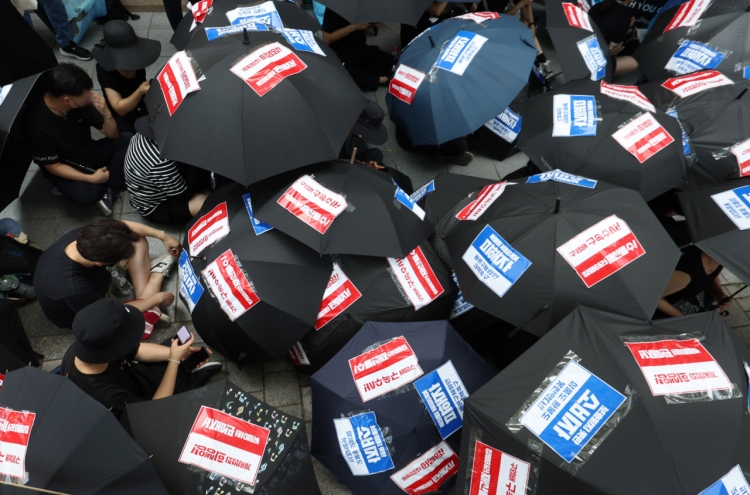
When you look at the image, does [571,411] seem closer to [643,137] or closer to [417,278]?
[417,278]

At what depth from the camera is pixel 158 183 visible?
3979 millimetres

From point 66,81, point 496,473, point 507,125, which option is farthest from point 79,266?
point 507,125

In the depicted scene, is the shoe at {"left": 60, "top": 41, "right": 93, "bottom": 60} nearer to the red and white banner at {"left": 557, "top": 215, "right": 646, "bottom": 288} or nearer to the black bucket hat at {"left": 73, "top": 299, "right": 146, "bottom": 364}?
the black bucket hat at {"left": 73, "top": 299, "right": 146, "bottom": 364}

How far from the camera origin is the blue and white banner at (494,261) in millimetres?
2939

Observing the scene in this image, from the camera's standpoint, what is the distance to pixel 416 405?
110 inches

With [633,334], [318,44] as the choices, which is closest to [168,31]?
[318,44]

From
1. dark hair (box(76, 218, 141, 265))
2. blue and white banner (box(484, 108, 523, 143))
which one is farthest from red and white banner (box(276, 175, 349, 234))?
blue and white banner (box(484, 108, 523, 143))

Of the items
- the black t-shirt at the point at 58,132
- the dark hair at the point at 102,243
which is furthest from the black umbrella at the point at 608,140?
the black t-shirt at the point at 58,132

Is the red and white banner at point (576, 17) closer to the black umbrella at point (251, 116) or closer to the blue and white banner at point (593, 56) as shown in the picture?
the blue and white banner at point (593, 56)

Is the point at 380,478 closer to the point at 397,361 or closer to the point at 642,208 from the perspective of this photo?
the point at 397,361

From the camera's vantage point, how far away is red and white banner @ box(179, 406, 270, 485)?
7.27ft

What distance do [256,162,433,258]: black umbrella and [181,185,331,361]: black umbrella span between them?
0.17 metres

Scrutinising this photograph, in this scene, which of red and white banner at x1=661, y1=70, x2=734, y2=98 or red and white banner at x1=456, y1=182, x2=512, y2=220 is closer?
red and white banner at x1=456, y1=182, x2=512, y2=220

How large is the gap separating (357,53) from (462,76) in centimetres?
173
